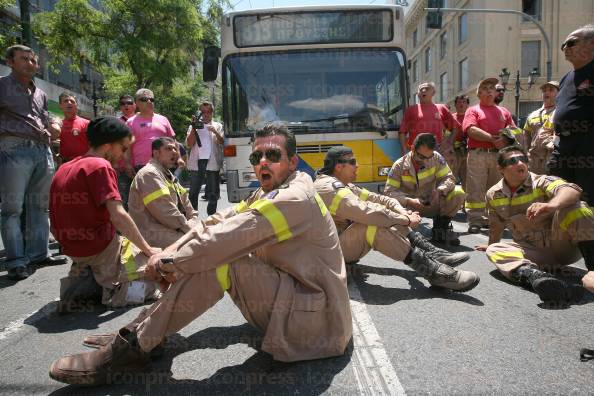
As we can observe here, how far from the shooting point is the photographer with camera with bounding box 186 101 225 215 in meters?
8.34

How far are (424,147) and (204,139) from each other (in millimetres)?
4041

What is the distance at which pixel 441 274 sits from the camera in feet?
12.5

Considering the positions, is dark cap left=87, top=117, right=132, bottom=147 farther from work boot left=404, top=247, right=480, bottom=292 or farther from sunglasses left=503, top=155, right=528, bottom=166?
sunglasses left=503, top=155, right=528, bottom=166

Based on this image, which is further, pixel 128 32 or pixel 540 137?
pixel 128 32

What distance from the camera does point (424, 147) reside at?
19.4 ft

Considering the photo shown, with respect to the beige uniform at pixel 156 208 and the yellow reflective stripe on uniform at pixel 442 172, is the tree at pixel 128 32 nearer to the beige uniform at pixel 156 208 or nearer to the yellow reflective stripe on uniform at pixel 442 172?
the yellow reflective stripe on uniform at pixel 442 172

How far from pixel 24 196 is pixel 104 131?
1988mm

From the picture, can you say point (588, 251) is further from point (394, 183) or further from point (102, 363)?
point (102, 363)

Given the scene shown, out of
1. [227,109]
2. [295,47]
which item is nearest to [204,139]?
[227,109]

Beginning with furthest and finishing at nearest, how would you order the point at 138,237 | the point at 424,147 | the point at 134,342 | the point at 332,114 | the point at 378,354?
1. the point at 332,114
2. the point at 424,147
3. the point at 138,237
4. the point at 378,354
5. the point at 134,342

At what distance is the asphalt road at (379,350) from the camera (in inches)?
96.9

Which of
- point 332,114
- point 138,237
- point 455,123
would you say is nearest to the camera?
point 138,237

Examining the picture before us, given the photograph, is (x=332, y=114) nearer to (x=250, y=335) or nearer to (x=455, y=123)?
(x=455, y=123)

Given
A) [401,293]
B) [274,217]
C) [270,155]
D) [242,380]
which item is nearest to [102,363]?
[242,380]
